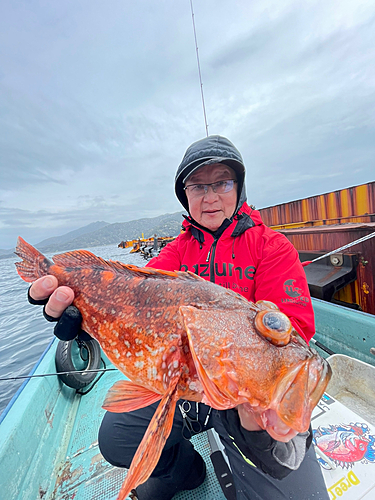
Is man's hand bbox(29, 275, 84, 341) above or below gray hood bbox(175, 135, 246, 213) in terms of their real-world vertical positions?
below

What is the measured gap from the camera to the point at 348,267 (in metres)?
5.19

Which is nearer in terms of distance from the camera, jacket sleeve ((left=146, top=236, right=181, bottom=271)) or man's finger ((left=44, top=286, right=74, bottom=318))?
man's finger ((left=44, top=286, right=74, bottom=318))

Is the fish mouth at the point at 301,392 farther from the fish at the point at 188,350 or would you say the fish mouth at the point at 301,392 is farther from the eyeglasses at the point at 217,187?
the eyeglasses at the point at 217,187

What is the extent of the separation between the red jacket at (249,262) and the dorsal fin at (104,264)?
854 millimetres

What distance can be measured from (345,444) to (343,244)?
4.22 metres

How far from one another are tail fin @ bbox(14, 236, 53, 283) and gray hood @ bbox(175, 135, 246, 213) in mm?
1895

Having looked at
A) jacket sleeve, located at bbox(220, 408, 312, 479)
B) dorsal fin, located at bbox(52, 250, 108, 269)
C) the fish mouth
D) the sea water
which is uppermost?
dorsal fin, located at bbox(52, 250, 108, 269)

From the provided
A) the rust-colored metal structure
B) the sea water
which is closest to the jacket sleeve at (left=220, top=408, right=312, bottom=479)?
the rust-colored metal structure

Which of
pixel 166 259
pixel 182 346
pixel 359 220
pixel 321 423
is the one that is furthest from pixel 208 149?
pixel 359 220

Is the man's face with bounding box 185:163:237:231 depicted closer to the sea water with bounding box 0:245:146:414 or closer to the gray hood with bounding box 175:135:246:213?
the gray hood with bounding box 175:135:246:213

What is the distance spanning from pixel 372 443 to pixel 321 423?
454 mm

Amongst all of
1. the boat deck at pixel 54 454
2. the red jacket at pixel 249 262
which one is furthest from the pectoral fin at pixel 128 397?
the boat deck at pixel 54 454

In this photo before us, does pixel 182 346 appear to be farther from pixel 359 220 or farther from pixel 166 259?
pixel 359 220

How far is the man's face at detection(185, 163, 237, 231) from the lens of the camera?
284 cm
